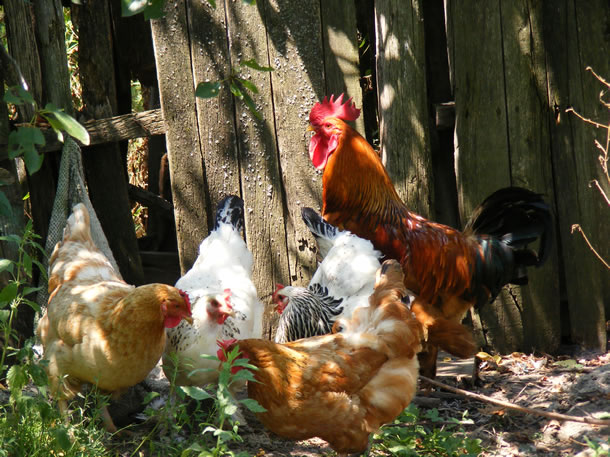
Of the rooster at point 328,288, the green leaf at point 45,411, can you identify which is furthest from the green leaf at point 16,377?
the rooster at point 328,288

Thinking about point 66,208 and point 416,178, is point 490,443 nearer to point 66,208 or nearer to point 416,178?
point 416,178

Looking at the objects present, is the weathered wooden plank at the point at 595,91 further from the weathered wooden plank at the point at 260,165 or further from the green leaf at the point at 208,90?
the green leaf at the point at 208,90

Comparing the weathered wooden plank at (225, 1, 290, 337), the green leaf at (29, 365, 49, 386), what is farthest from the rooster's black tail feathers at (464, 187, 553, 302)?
the green leaf at (29, 365, 49, 386)

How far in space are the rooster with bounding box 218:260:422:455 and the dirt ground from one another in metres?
0.70

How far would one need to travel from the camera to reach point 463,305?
16.3 ft

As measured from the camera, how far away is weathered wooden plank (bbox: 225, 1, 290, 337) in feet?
16.8

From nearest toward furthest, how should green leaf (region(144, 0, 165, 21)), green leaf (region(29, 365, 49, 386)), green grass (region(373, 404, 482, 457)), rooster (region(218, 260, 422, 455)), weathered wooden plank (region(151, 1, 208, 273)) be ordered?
green leaf (region(144, 0, 165, 21)) < green leaf (region(29, 365, 49, 386)) < rooster (region(218, 260, 422, 455)) < green grass (region(373, 404, 482, 457)) < weathered wooden plank (region(151, 1, 208, 273))

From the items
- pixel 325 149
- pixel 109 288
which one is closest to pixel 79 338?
pixel 109 288

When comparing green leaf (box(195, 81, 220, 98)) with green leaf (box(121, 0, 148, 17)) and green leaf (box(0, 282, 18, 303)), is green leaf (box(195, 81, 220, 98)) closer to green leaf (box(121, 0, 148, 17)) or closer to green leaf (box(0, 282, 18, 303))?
green leaf (box(121, 0, 148, 17))

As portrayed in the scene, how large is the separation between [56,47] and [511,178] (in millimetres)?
3703

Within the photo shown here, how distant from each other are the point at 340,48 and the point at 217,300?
2.15 metres

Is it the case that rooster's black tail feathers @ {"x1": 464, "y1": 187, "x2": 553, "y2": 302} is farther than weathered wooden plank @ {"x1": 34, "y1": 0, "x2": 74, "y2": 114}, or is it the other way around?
A: weathered wooden plank @ {"x1": 34, "y1": 0, "x2": 74, "y2": 114}

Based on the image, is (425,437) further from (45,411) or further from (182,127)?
(182,127)

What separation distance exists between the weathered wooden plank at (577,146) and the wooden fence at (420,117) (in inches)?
0.4
